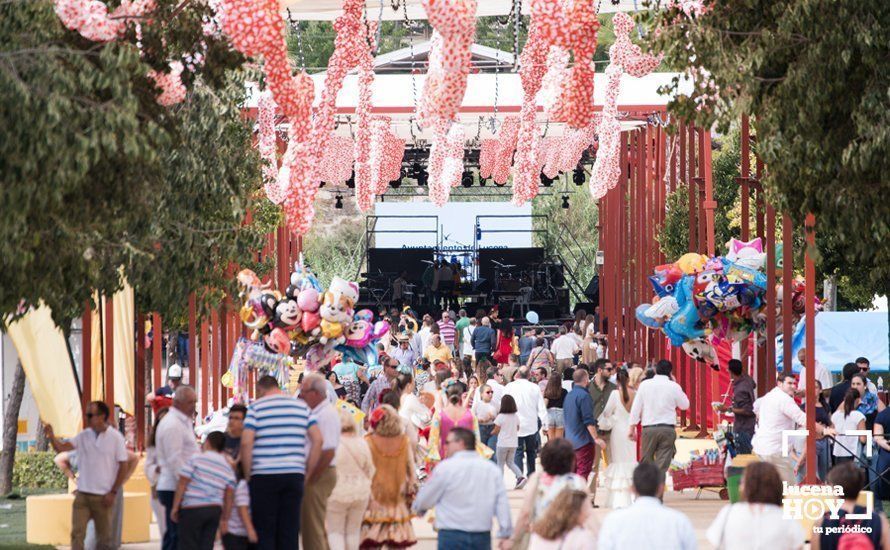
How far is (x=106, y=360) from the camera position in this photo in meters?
14.6

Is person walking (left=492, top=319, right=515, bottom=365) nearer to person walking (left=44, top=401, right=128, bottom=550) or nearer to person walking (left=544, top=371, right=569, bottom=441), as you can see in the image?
person walking (left=544, top=371, right=569, bottom=441)

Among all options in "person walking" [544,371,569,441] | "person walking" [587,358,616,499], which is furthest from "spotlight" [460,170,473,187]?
"person walking" [587,358,616,499]

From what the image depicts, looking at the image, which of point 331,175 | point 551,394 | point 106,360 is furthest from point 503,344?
point 106,360

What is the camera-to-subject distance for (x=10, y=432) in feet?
64.0

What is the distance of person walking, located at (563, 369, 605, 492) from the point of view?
16.0 metres

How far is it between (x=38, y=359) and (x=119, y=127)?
6.20m

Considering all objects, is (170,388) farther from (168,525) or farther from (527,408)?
(168,525)

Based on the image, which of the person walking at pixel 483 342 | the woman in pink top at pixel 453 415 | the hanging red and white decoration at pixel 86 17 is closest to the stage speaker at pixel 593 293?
the person walking at pixel 483 342

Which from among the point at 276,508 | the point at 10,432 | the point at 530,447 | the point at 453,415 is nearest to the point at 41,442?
the point at 10,432

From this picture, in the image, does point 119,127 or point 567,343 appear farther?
point 567,343

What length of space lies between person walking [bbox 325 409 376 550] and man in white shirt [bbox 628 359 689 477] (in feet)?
17.5

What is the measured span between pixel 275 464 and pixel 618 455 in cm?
712

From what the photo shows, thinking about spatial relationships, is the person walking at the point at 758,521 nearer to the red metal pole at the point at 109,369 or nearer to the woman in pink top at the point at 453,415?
the woman in pink top at the point at 453,415

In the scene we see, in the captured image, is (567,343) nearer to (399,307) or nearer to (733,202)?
(733,202)
